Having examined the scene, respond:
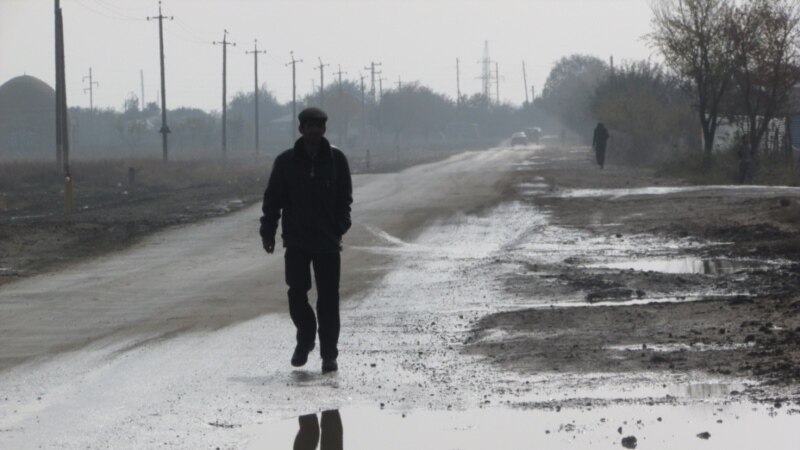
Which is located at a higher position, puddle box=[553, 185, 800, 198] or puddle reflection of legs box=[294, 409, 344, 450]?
puddle box=[553, 185, 800, 198]

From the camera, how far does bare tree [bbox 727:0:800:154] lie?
4338 cm

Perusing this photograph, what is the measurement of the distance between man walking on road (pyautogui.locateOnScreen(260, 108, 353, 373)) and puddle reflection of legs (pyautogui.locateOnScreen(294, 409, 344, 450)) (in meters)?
1.81

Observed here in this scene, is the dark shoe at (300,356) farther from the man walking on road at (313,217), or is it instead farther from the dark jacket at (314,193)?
the dark jacket at (314,193)

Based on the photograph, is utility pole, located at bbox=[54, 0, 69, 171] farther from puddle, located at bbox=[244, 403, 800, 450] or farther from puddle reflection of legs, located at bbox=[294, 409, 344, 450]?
puddle, located at bbox=[244, 403, 800, 450]

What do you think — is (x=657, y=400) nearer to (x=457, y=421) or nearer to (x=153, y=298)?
(x=457, y=421)

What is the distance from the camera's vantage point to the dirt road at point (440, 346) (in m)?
7.54

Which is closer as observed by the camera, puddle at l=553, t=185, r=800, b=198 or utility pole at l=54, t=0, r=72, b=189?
puddle at l=553, t=185, r=800, b=198

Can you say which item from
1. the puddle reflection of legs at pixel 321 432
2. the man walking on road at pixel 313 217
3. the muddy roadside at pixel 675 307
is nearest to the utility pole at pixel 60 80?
the muddy roadside at pixel 675 307

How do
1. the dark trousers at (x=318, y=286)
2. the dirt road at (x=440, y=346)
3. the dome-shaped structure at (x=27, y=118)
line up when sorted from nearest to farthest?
the dirt road at (x=440, y=346) < the dark trousers at (x=318, y=286) < the dome-shaped structure at (x=27, y=118)

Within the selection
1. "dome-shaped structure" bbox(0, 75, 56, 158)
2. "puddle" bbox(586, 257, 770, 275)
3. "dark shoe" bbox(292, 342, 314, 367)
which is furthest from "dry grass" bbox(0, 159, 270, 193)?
"dome-shaped structure" bbox(0, 75, 56, 158)

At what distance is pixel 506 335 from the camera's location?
11.1m

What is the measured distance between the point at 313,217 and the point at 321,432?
257cm

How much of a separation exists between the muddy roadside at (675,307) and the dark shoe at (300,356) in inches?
47.9

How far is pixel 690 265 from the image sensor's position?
16.6 m
